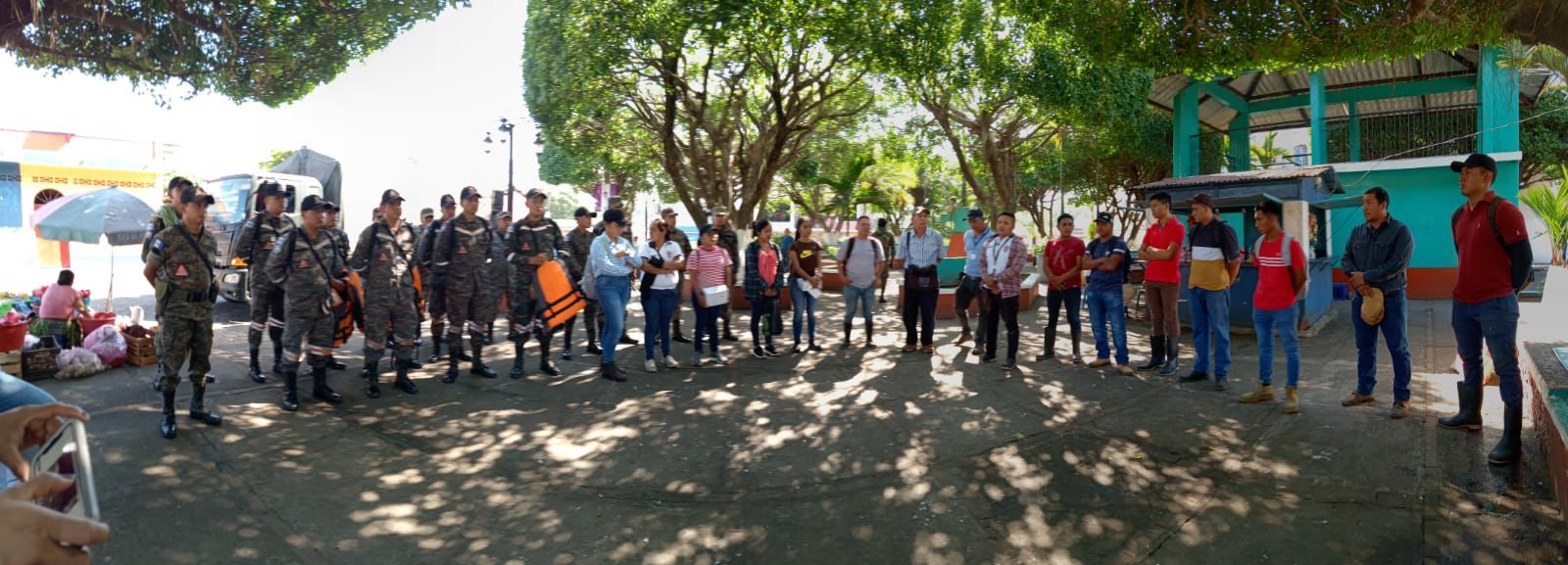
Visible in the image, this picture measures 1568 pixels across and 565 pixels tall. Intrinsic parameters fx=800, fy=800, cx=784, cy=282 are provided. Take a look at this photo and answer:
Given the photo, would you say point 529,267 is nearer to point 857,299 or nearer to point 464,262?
point 464,262

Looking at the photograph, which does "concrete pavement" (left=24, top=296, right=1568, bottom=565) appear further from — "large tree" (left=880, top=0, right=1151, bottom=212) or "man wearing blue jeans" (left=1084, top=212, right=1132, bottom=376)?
"large tree" (left=880, top=0, right=1151, bottom=212)

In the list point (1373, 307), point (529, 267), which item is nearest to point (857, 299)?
point (529, 267)

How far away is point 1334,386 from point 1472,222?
7.76 feet

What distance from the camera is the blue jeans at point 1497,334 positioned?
4.68 meters

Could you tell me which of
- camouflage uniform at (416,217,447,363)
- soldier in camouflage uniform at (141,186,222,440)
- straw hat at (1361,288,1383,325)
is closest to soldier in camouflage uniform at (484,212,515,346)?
camouflage uniform at (416,217,447,363)

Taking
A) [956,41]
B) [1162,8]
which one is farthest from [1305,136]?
[1162,8]

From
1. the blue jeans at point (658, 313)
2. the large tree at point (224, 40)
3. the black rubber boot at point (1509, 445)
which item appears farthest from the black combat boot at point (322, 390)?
the black rubber boot at point (1509, 445)

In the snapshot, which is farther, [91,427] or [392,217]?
[392,217]

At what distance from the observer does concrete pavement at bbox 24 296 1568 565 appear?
370 centimetres

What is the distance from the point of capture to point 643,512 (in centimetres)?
423

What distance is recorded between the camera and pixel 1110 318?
25.4 feet

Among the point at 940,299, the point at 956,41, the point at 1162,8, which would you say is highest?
the point at 956,41

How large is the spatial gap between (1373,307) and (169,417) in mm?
8334

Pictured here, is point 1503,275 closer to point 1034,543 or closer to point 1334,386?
point 1334,386
